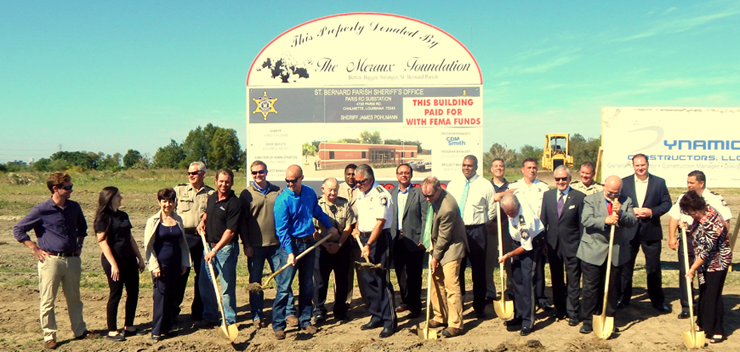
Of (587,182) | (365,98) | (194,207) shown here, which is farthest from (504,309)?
(365,98)

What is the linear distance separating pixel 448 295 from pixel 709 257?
9.46ft

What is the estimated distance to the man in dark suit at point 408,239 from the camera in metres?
6.71

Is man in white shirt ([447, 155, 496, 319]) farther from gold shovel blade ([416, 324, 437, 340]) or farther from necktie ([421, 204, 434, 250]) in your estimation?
gold shovel blade ([416, 324, 437, 340])

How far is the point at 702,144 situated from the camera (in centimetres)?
922

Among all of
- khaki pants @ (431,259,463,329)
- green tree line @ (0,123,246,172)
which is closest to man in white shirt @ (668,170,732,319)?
khaki pants @ (431,259,463,329)

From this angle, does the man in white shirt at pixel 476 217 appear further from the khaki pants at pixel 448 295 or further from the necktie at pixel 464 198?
the khaki pants at pixel 448 295

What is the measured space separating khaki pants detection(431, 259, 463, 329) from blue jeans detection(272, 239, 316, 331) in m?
1.54

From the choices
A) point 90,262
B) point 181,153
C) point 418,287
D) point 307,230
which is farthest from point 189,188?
point 181,153

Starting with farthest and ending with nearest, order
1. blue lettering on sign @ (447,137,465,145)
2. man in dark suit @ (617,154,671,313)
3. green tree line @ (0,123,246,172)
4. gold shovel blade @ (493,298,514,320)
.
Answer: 1. green tree line @ (0,123,246,172)
2. blue lettering on sign @ (447,137,465,145)
3. man in dark suit @ (617,154,671,313)
4. gold shovel blade @ (493,298,514,320)

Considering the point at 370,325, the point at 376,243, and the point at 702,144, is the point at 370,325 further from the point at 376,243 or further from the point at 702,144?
the point at 702,144

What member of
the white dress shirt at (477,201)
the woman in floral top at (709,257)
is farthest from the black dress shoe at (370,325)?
the woman in floral top at (709,257)

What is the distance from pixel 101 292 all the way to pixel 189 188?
297 centimetres

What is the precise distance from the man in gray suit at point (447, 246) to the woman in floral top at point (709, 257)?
8.08ft

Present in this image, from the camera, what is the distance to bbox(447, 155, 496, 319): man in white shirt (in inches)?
265
